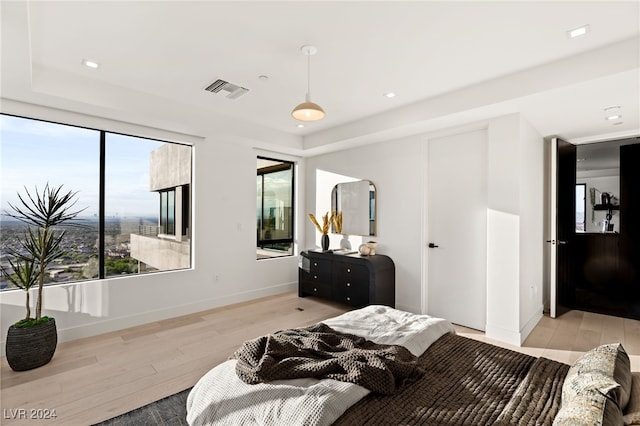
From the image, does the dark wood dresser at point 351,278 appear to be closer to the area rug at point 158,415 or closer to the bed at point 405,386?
the bed at point 405,386

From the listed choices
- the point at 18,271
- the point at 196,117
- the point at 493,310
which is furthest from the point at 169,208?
the point at 493,310

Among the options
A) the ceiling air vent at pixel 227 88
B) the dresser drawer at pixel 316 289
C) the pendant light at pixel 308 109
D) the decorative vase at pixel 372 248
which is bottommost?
the dresser drawer at pixel 316 289

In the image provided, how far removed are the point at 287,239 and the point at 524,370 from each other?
Result: 14.7 ft

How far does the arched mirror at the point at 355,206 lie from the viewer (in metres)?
4.77

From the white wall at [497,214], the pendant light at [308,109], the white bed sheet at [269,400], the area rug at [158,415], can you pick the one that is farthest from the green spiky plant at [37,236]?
the white wall at [497,214]

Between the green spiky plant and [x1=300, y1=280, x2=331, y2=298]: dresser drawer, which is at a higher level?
the green spiky plant

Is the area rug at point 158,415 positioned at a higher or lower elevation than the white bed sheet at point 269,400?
lower

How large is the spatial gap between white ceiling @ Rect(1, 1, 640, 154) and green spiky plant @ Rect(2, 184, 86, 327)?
970 mm

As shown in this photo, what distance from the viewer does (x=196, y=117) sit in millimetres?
3986

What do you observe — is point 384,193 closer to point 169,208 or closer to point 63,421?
point 169,208

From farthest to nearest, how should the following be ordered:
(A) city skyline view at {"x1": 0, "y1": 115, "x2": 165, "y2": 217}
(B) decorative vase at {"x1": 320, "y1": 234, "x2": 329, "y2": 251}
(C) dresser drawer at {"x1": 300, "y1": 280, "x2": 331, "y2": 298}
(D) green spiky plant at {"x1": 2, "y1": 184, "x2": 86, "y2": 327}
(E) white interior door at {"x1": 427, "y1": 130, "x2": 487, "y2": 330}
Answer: (B) decorative vase at {"x1": 320, "y1": 234, "x2": 329, "y2": 251} → (C) dresser drawer at {"x1": 300, "y1": 280, "x2": 331, "y2": 298} → (E) white interior door at {"x1": 427, "y1": 130, "x2": 487, "y2": 330} → (A) city skyline view at {"x1": 0, "y1": 115, "x2": 165, "y2": 217} → (D) green spiky plant at {"x1": 2, "y1": 184, "x2": 86, "y2": 327}

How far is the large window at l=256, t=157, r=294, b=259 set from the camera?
213 inches

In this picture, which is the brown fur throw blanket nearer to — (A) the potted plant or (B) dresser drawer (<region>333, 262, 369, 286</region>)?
(A) the potted plant

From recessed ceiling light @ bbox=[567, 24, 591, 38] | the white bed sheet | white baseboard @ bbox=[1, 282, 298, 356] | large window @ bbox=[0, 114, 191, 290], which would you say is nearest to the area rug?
the white bed sheet
